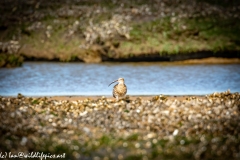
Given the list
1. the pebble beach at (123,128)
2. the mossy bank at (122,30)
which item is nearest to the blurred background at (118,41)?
the mossy bank at (122,30)

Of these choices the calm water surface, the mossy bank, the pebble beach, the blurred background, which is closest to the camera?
the pebble beach

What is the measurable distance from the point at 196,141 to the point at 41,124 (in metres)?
2.92

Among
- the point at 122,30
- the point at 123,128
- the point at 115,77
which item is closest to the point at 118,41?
the point at 122,30

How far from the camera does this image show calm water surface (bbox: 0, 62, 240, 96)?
15578mm

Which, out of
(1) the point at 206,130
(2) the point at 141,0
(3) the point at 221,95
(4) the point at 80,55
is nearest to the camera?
(1) the point at 206,130

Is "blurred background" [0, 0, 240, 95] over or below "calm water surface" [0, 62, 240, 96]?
over

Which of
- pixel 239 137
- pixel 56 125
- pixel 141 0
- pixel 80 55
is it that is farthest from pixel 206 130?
pixel 141 0

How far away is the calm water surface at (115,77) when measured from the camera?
15578 millimetres

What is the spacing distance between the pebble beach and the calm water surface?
12.2 feet

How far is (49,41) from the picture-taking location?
23047 millimetres

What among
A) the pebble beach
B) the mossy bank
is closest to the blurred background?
the mossy bank

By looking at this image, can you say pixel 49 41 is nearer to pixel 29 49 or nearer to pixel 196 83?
pixel 29 49

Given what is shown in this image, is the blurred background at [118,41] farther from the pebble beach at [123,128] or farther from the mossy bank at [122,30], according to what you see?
the pebble beach at [123,128]

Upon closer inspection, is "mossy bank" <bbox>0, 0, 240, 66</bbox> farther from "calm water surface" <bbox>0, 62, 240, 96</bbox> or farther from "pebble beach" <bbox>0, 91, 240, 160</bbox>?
"pebble beach" <bbox>0, 91, 240, 160</bbox>
